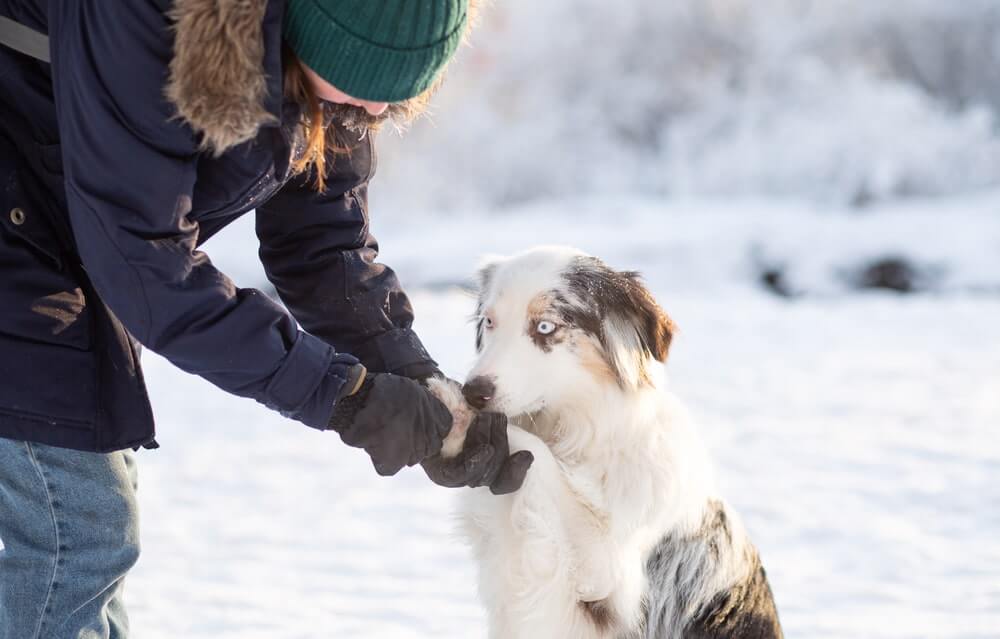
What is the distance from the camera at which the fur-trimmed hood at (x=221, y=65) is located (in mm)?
1733

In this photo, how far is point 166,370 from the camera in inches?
331

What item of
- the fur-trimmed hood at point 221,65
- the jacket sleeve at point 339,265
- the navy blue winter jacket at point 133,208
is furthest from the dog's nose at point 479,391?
the fur-trimmed hood at point 221,65

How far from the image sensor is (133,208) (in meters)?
1.81

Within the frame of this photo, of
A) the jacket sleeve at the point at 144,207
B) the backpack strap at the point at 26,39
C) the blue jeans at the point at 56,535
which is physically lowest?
the blue jeans at the point at 56,535

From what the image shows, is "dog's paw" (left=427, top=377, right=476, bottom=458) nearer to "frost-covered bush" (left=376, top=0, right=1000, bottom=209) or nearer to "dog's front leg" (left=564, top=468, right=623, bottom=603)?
"dog's front leg" (left=564, top=468, right=623, bottom=603)

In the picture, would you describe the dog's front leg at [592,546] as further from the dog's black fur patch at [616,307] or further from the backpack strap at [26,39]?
the backpack strap at [26,39]

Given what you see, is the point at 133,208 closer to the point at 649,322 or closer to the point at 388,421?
→ the point at 388,421

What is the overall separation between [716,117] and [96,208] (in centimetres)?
1722

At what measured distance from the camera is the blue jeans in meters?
2.06

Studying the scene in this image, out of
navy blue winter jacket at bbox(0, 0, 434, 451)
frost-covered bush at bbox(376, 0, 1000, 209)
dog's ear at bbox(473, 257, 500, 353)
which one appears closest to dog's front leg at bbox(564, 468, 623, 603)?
dog's ear at bbox(473, 257, 500, 353)

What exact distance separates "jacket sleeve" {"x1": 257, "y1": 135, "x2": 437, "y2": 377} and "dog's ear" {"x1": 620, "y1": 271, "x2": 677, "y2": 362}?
1.91 feet

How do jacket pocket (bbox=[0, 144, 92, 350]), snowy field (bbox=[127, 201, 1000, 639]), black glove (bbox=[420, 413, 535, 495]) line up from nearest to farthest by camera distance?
jacket pocket (bbox=[0, 144, 92, 350]) < black glove (bbox=[420, 413, 535, 495]) < snowy field (bbox=[127, 201, 1000, 639])

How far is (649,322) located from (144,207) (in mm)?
1460

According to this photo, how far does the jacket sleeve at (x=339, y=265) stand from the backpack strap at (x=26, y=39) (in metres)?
0.70
